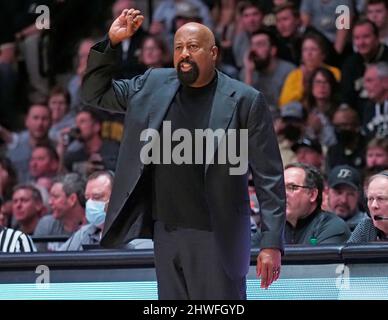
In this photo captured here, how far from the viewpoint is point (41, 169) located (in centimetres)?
987

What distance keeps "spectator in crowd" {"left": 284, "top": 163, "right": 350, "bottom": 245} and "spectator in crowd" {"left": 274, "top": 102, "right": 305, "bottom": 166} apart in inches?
91.3

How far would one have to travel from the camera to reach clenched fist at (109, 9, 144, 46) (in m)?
4.49

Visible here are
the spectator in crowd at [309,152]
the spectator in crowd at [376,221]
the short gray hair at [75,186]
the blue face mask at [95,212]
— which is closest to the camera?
the spectator in crowd at [376,221]

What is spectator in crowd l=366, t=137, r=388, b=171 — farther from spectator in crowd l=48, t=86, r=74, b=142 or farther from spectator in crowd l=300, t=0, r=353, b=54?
spectator in crowd l=48, t=86, r=74, b=142

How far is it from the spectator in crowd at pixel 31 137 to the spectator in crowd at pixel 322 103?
2315mm

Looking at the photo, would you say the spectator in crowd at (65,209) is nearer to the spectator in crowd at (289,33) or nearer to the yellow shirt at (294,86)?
the yellow shirt at (294,86)

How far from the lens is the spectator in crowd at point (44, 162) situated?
9.86 m

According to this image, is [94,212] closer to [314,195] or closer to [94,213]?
[94,213]

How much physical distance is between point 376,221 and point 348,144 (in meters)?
3.00

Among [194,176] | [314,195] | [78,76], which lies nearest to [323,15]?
[78,76]

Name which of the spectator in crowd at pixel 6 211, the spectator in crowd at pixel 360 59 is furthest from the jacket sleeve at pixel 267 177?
the spectator in crowd at pixel 360 59

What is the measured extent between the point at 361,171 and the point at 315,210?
2.31 meters
